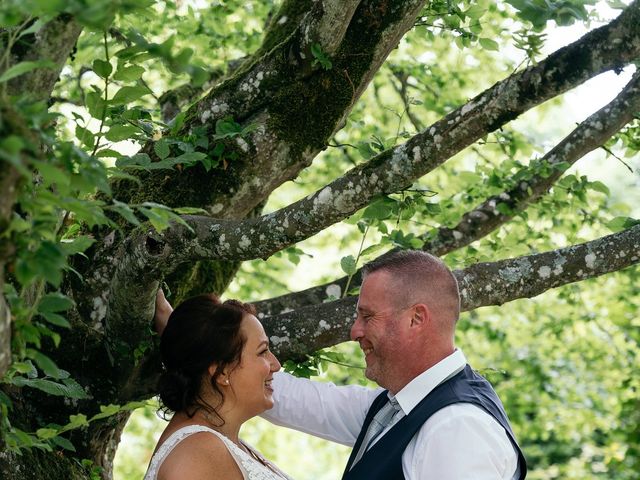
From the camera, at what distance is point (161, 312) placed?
12.9 ft

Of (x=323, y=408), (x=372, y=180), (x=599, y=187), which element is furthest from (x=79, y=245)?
(x=599, y=187)

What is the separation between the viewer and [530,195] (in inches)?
190

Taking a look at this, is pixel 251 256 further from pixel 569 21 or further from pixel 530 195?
pixel 530 195

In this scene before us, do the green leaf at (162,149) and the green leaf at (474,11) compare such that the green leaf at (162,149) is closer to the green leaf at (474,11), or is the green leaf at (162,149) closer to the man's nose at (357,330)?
the man's nose at (357,330)

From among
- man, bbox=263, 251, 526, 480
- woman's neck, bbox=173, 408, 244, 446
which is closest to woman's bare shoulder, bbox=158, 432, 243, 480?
woman's neck, bbox=173, 408, 244, 446

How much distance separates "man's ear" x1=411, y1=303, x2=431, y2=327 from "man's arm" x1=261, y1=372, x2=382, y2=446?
0.64m

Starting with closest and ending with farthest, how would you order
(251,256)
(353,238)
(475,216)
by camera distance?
1. (251,256)
2. (475,216)
3. (353,238)

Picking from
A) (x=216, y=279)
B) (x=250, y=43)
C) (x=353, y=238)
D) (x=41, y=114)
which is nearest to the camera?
(x=41, y=114)

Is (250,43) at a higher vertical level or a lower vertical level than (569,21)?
lower

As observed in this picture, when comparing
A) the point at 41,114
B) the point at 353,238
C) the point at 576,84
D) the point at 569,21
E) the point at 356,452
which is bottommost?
the point at 353,238

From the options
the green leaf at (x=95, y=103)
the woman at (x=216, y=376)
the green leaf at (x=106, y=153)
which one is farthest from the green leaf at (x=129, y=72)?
the woman at (x=216, y=376)

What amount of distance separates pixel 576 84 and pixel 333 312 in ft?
4.48

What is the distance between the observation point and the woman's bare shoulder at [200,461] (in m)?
3.57

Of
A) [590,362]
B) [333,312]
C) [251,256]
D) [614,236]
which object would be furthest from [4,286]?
[590,362]
